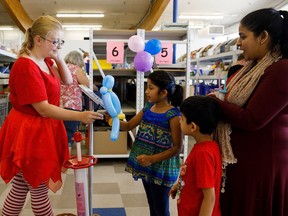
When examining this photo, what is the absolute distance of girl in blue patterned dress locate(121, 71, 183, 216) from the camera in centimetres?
146

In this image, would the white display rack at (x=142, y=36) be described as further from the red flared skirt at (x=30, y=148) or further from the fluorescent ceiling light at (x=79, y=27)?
the fluorescent ceiling light at (x=79, y=27)

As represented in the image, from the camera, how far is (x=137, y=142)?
1.58 metres

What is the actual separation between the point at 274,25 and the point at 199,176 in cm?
62

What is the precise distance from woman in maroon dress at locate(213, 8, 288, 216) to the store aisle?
1.20 metres

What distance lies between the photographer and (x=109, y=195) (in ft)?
8.27

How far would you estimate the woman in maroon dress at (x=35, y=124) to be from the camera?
1.32m

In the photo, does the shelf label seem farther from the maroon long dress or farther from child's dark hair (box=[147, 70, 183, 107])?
the maroon long dress

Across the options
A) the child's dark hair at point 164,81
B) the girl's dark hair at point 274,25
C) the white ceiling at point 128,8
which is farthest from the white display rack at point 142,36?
the white ceiling at point 128,8

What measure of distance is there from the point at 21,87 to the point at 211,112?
0.87 meters

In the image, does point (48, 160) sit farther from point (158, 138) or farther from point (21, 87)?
point (158, 138)

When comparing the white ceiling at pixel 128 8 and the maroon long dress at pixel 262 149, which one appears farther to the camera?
the white ceiling at pixel 128 8

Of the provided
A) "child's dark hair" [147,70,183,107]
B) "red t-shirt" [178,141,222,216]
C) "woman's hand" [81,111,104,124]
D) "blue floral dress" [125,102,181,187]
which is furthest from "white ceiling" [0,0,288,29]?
"red t-shirt" [178,141,222,216]

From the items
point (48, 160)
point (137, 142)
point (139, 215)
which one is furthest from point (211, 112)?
point (139, 215)

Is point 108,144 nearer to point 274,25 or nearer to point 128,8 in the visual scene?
point 274,25
